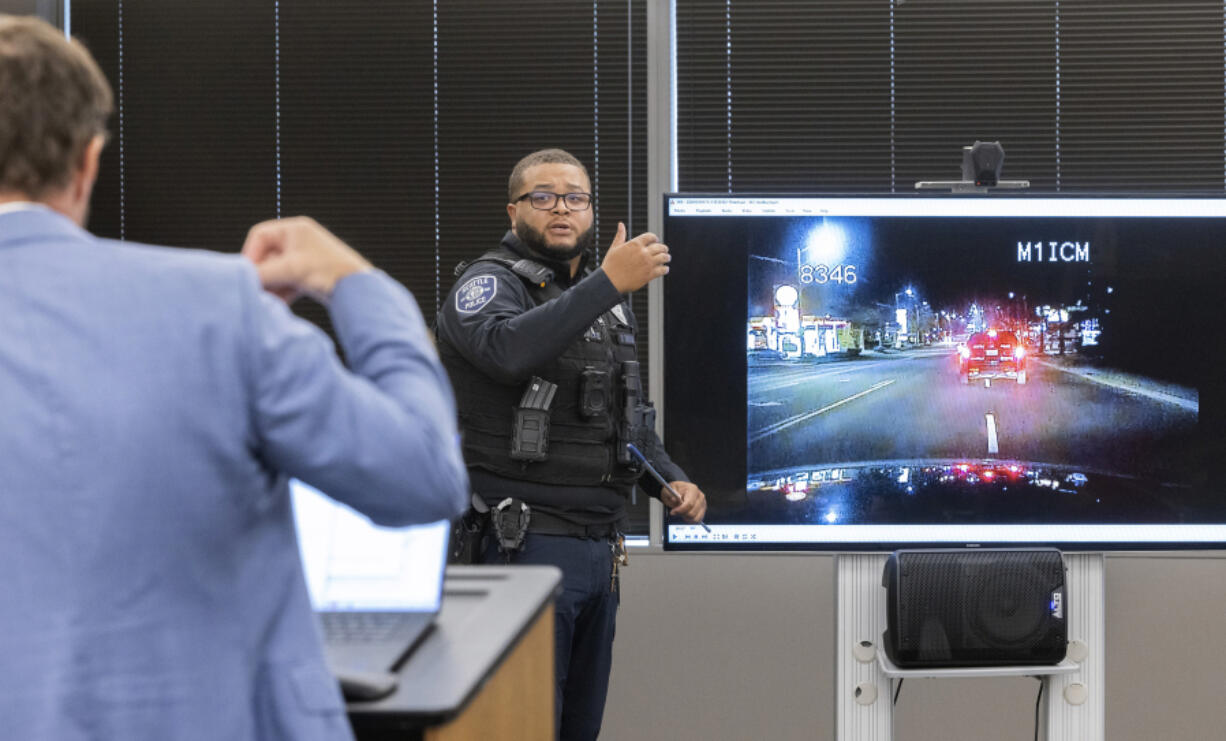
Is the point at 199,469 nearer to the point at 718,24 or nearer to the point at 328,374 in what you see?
the point at 328,374

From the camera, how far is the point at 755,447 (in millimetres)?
2602

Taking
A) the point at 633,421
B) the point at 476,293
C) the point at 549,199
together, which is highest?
the point at 549,199

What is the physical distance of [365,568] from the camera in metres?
1.17

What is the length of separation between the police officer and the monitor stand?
0.41 metres

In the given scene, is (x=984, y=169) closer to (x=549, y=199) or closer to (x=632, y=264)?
(x=632, y=264)

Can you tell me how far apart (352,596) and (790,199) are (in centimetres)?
168

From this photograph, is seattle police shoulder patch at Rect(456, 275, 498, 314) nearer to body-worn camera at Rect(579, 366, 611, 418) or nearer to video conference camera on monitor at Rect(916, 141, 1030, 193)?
body-worn camera at Rect(579, 366, 611, 418)

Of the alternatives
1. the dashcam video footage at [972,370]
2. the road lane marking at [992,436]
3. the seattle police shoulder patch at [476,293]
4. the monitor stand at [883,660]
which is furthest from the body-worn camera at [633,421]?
the road lane marking at [992,436]

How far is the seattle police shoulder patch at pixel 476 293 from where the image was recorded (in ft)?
8.34

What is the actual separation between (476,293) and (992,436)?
120cm

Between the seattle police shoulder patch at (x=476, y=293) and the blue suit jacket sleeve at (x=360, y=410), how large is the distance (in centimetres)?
166

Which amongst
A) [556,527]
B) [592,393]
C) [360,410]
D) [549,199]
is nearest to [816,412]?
[592,393]

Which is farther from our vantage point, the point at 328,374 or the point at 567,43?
the point at 567,43

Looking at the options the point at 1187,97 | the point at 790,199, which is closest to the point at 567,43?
the point at 790,199
